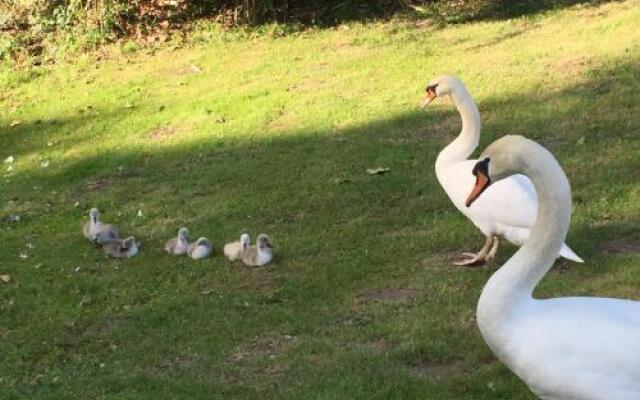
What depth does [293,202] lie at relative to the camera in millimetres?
8562

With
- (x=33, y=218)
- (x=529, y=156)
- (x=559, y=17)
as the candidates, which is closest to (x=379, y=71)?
(x=559, y=17)

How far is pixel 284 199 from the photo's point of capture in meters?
8.67

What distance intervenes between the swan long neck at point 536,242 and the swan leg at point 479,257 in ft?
7.49

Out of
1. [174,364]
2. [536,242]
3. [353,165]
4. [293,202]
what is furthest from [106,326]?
[353,165]

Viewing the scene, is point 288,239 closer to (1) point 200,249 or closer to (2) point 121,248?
(1) point 200,249

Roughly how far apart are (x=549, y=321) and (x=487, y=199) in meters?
2.49

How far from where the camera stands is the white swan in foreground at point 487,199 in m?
6.48

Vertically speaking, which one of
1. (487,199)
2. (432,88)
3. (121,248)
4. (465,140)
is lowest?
(121,248)

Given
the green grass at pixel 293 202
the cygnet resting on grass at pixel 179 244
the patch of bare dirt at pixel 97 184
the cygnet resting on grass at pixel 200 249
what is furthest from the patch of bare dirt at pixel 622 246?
the patch of bare dirt at pixel 97 184

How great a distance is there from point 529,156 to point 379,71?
8.64 metres

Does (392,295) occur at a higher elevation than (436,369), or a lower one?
lower

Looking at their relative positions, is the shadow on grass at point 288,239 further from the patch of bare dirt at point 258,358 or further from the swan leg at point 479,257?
the swan leg at point 479,257

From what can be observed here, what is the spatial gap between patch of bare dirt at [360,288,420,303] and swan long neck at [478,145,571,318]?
1949mm

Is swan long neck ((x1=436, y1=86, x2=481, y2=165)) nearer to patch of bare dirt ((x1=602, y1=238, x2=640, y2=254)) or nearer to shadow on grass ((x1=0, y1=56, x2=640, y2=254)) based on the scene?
shadow on grass ((x1=0, y1=56, x2=640, y2=254))
